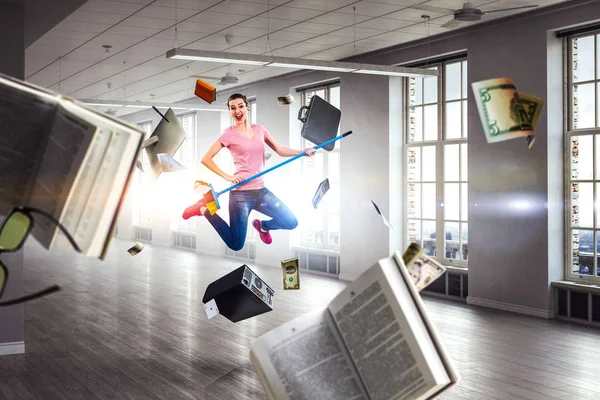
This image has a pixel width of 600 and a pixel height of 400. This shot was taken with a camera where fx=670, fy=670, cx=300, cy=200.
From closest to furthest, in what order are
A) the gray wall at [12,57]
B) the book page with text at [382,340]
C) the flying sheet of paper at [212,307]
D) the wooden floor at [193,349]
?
the book page with text at [382,340]
the flying sheet of paper at [212,307]
the wooden floor at [193,349]
the gray wall at [12,57]

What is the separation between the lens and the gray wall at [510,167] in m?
7.01

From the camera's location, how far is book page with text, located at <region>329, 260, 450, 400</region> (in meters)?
0.93

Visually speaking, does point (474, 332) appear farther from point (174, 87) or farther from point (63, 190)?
point (174, 87)

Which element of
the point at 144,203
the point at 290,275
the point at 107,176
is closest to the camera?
the point at 107,176

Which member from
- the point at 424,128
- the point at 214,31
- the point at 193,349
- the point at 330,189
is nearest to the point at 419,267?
the point at 193,349

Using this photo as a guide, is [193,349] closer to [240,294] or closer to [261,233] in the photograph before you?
[240,294]

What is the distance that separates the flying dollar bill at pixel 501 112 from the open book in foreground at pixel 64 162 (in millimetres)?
501

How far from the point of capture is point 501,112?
97 centimetres

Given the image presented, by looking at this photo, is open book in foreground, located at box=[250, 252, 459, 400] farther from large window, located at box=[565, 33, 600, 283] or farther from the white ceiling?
large window, located at box=[565, 33, 600, 283]

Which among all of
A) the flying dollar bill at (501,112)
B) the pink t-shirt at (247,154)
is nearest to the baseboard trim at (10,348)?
the pink t-shirt at (247,154)

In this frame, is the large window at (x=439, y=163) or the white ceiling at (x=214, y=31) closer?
the white ceiling at (x=214, y=31)

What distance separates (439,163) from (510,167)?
4.16ft

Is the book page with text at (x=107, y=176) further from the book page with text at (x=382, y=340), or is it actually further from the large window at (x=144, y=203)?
the large window at (x=144, y=203)

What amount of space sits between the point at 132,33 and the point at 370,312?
7.78 m
